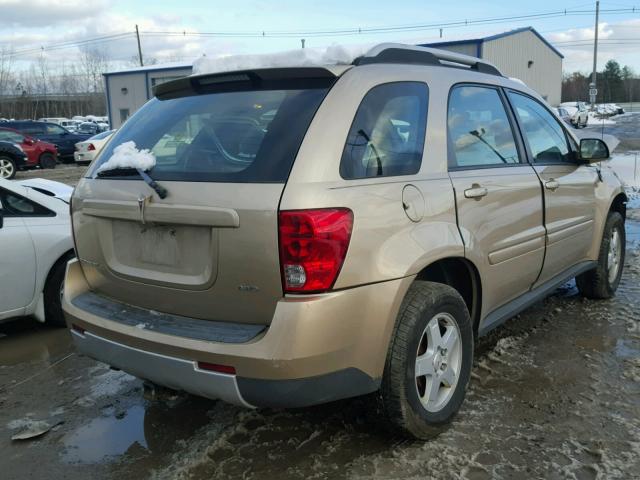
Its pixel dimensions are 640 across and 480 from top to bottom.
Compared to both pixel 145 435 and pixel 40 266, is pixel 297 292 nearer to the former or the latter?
pixel 145 435

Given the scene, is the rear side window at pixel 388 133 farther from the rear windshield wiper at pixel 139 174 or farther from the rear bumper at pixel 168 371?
the rear bumper at pixel 168 371

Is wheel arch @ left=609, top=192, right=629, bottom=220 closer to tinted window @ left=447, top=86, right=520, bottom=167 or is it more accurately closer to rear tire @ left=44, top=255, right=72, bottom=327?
tinted window @ left=447, top=86, right=520, bottom=167

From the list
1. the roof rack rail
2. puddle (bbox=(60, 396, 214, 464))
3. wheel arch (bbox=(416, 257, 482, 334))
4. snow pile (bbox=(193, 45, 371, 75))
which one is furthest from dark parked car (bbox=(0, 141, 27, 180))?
wheel arch (bbox=(416, 257, 482, 334))

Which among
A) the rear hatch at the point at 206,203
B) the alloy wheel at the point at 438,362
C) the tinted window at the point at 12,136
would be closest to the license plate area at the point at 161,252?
the rear hatch at the point at 206,203

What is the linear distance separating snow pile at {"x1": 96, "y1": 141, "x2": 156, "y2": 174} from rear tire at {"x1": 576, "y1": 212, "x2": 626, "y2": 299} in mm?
3816

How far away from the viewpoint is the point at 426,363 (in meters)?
2.92

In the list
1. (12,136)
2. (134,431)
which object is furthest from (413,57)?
(12,136)

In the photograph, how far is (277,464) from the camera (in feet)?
9.39

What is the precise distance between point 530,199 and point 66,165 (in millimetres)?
23509

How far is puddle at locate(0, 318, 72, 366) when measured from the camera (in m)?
4.41

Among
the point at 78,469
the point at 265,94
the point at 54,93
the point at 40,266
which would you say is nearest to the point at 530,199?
the point at 265,94

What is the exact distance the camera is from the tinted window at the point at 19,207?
15.2 ft

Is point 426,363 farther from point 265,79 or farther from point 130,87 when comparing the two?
point 130,87

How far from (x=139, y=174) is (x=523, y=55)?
39999 mm
